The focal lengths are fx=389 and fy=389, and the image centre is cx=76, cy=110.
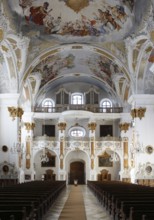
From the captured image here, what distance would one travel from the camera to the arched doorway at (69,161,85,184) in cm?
4309

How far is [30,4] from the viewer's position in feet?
78.1

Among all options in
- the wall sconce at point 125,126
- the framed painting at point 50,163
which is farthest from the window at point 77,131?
the wall sconce at point 125,126

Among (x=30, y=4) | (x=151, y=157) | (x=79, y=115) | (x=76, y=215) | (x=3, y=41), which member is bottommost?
(x=76, y=215)

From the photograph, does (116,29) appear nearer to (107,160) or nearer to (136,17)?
(136,17)

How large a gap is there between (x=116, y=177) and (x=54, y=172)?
659 centimetres

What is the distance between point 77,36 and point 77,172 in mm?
19437

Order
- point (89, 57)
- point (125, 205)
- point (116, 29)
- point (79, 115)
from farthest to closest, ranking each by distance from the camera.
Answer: point (79, 115) → point (89, 57) → point (116, 29) → point (125, 205)

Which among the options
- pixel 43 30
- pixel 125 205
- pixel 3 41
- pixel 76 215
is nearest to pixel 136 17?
pixel 43 30

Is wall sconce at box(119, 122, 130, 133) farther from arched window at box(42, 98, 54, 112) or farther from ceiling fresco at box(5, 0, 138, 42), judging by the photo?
ceiling fresco at box(5, 0, 138, 42)

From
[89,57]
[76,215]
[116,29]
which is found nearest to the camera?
[76,215]

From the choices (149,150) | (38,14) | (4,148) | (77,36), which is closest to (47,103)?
(77,36)

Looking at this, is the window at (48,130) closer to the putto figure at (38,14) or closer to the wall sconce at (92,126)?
the wall sconce at (92,126)

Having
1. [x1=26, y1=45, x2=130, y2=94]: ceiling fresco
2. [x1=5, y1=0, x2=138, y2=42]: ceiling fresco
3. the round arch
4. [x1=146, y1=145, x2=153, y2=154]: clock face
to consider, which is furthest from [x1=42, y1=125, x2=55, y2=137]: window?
[x1=146, y1=145, x2=153, y2=154]: clock face

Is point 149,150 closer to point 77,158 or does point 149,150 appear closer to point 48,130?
point 77,158
